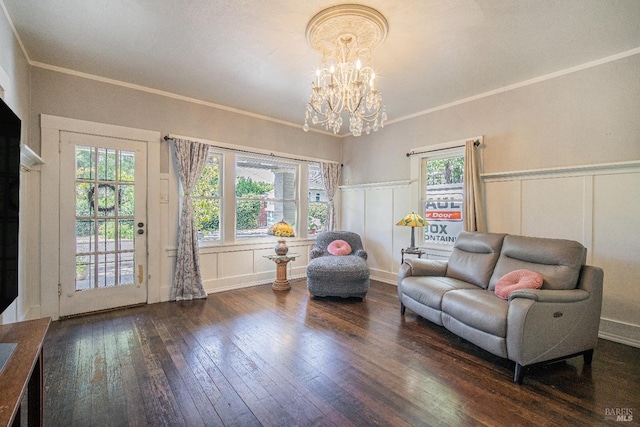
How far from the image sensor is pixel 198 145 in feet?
13.0

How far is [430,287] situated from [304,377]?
1.56 meters

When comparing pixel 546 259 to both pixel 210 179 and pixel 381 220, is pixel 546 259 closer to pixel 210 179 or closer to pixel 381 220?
pixel 381 220

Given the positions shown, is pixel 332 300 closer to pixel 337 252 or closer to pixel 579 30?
pixel 337 252

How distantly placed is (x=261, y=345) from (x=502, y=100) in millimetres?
3981

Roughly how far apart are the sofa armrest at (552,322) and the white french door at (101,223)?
158 inches

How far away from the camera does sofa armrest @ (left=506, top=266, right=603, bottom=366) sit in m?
2.05

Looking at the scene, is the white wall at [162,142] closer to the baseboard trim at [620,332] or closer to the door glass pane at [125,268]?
the door glass pane at [125,268]

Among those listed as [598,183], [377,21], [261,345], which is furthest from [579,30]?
[261,345]

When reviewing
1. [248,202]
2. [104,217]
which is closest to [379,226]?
[248,202]

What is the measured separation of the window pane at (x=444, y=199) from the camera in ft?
13.5

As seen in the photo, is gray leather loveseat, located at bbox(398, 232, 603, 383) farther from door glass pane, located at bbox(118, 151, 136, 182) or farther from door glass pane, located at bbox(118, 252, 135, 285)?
door glass pane, located at bbox(118, 151, 136, 182)

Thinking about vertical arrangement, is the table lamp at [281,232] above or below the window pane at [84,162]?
below

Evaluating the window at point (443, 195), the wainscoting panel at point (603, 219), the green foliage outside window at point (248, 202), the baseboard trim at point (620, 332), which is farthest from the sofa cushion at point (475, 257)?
the green foliage outside window at point (248, 202)

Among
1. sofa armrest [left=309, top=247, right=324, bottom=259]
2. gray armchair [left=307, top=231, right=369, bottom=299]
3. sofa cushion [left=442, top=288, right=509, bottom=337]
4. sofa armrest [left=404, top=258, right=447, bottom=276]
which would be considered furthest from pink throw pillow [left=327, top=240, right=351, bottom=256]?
sofa cushion [left=442, top=288, right=509, bottom=337]
